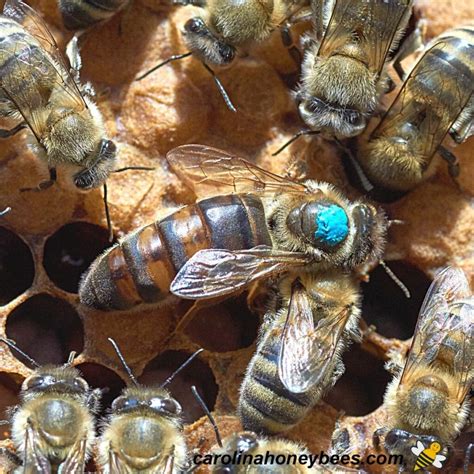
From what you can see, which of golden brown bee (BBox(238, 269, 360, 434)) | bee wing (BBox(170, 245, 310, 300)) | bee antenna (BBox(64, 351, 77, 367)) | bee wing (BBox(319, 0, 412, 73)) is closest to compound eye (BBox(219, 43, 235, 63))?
bee wing (BBox(319, 0, 412, 73))

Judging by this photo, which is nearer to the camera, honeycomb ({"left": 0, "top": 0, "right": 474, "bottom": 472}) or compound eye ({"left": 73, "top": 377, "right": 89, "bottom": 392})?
compound eye ({"left": 73, "top": 377, "right": 89, "bottom": 392})

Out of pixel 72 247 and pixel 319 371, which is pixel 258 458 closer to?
pixel 319 371

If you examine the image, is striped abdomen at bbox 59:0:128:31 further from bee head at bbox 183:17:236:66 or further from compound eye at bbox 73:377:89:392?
compound eye at bbox 73:377:89:392

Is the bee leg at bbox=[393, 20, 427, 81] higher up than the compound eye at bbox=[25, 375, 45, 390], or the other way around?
the bee leg at bbox=[393, 20, 427, 81]

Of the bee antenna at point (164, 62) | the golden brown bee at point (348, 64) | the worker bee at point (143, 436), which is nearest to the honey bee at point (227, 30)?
the bee antenna at point (164, 62)

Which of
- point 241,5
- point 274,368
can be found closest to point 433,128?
point 241,5
